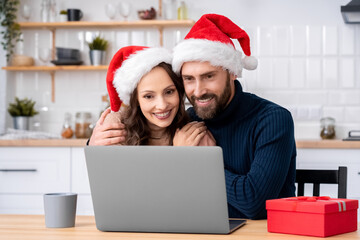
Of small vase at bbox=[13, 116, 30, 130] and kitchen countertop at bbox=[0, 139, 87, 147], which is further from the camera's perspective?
small vase at bbox=[13, 116, 30, 130]

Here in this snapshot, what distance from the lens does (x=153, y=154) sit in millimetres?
1319

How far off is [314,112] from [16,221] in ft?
9.04

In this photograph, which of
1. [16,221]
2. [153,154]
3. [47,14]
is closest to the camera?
[153,154]

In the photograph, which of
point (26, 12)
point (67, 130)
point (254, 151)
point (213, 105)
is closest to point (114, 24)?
point (26, 12)

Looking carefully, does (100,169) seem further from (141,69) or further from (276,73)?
(276,73)

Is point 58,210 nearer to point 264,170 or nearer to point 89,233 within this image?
point 89,233

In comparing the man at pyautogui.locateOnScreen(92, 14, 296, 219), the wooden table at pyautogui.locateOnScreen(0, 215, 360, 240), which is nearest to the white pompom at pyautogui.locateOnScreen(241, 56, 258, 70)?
the man at pyautogui.locateOnScreen(92, 14, 296, 219)

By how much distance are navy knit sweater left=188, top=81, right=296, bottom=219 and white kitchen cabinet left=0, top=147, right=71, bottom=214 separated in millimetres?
1529

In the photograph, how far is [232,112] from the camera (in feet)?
6.76

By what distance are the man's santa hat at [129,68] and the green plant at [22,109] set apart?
2101 mm

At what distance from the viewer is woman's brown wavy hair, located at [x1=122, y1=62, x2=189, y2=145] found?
204 cm

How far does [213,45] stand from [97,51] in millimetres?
2124

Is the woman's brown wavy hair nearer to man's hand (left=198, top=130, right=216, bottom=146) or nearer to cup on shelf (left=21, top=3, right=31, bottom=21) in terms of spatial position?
man's hand (left=198, top=130, right=216, bottom=146)

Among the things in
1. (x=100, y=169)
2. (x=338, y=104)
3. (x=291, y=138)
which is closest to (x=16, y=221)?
(x=100, y=169)
